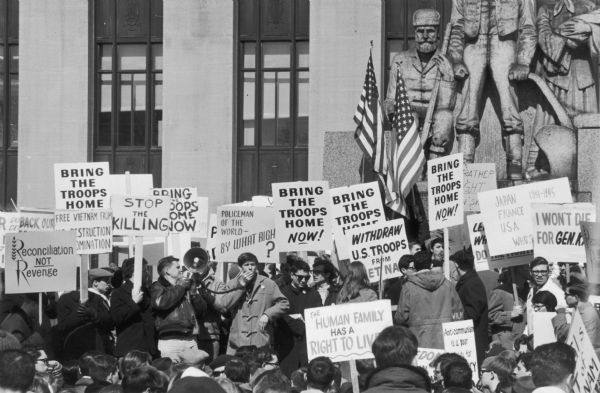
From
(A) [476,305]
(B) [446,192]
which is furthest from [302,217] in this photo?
(A) [476,305]

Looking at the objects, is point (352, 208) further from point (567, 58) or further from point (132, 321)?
point (567, 58)

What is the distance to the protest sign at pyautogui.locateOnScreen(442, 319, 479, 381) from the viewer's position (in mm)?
14969

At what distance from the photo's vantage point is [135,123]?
1502 inches

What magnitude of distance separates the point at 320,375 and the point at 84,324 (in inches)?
210

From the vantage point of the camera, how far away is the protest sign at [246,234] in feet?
64.4

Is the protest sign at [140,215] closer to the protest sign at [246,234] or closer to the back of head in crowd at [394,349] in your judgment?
the protest sign at [246,234]

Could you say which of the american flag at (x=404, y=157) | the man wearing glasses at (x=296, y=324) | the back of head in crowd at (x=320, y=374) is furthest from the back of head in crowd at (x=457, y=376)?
the american flag at (x=404, y=157)

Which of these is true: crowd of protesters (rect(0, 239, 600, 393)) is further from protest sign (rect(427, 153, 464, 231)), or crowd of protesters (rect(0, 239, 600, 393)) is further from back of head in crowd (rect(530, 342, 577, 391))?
back of head in crowd (rect(530, 342, 577, 391))

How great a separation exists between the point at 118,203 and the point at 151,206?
14.4 inches

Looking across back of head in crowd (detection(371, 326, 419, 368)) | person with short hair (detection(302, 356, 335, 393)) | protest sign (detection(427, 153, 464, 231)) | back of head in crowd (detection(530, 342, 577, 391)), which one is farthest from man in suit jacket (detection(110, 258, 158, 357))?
back of head in crowd (detection(530, 342, 577, 391))

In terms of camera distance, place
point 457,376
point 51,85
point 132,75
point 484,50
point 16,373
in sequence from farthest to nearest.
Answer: point 132,75
point 51,85
point 484,50
point 457,376
point 16,373

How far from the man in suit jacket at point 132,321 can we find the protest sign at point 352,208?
356 centimetres

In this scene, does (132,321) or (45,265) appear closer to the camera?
(132,321)

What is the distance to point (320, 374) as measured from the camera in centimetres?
1184
